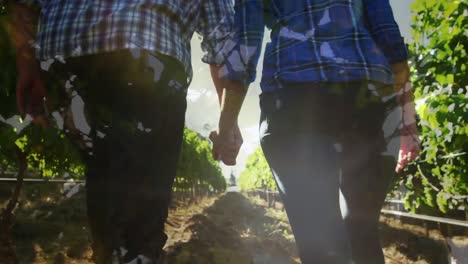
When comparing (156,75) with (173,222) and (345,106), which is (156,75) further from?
(173,222)

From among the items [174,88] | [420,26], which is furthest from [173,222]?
[174,88]

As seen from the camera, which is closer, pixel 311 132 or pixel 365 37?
pixel 311 132

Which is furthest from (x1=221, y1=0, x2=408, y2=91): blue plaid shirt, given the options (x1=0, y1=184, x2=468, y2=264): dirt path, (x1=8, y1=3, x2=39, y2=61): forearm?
(x1=0, y1=184, x2=468, y2=264): dirt path

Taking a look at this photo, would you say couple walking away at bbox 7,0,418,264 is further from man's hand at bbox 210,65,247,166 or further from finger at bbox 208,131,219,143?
finger at bbox 208,131,219,143

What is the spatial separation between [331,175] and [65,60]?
98 cm

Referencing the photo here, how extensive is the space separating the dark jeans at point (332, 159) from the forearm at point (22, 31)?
0.86m

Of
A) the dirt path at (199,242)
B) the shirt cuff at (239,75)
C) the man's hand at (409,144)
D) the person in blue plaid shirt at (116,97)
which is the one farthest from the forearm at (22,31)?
the dirt path at (199,242)

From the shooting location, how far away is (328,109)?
1.31m

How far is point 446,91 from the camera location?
4375 millimetres

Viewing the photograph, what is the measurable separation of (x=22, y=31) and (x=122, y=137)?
0.54 metres

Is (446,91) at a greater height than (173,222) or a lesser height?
greater

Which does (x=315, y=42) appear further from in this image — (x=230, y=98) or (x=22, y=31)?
(x=22, y=31)

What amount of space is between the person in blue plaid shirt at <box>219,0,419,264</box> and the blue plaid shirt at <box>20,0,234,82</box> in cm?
27

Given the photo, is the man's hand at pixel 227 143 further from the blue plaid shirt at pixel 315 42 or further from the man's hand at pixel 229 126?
the blue plaid shirt at pixel 315 42
